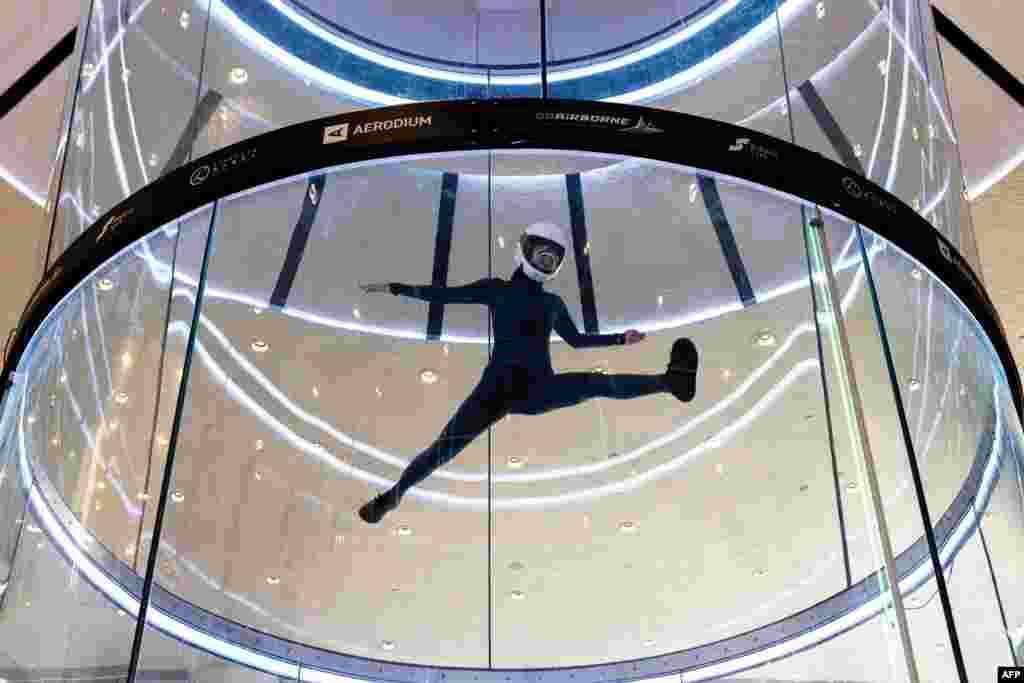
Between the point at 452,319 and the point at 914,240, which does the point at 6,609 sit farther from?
the point at 914,240

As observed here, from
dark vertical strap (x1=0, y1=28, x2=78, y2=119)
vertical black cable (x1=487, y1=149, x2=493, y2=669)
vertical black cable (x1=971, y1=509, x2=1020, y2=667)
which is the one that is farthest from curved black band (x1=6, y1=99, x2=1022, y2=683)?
dark vertical strap (x1=0, y1=28, x2=78, y2=119)

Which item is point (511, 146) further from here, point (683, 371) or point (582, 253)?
point (683, 371)

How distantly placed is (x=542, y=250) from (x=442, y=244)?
0.49m

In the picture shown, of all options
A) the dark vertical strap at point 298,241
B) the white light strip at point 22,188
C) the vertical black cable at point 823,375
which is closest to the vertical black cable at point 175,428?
the dark vertical strap at point 298,241

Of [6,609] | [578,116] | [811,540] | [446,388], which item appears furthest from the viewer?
[811,540]

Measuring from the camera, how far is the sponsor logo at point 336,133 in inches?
206

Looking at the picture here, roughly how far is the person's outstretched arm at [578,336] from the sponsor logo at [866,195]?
54.6 inches

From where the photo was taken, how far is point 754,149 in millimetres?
5266

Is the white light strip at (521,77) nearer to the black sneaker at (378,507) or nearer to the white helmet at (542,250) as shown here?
the white helmet at (542,250)

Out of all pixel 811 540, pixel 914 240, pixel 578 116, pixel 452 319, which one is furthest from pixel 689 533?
pixel 578 116

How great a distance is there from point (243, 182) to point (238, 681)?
9.95ft

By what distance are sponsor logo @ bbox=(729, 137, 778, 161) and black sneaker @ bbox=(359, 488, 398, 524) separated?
11.1 ft

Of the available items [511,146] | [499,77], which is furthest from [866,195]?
[499,77]

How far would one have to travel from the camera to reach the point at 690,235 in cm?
594
